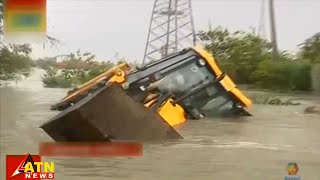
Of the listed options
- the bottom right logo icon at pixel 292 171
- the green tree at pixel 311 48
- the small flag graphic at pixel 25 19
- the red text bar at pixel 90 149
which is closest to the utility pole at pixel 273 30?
the green tree at pixel 311 48

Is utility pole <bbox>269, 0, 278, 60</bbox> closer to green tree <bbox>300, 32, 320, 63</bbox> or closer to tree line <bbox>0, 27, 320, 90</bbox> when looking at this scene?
tree line <bbox>0, 27, 320, 90</bbox>

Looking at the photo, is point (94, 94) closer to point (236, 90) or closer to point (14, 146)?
point (14, 146)

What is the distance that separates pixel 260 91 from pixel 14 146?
126 inches

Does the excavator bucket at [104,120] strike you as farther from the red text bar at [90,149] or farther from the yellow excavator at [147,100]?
the red text bar at [90,149]

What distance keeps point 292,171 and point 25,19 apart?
261 centimetres

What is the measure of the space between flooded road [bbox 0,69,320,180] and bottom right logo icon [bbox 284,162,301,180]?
0.04m

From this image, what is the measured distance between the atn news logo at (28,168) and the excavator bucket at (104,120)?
2.09 feet

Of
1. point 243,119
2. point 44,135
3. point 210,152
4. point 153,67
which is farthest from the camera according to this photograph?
point 243,119

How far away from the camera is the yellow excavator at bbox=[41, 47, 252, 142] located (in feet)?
20.1

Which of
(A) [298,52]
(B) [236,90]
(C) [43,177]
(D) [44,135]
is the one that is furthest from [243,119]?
(C) [43,177]

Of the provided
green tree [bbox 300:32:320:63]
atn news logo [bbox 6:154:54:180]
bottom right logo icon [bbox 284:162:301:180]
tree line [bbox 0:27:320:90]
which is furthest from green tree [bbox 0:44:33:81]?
green tree [bbox 300:32:320:63]

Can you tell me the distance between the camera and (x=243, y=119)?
8.38 meters

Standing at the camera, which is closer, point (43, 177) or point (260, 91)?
point (43, 177)

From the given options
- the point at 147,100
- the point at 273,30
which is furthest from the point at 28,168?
the point at 273,30
